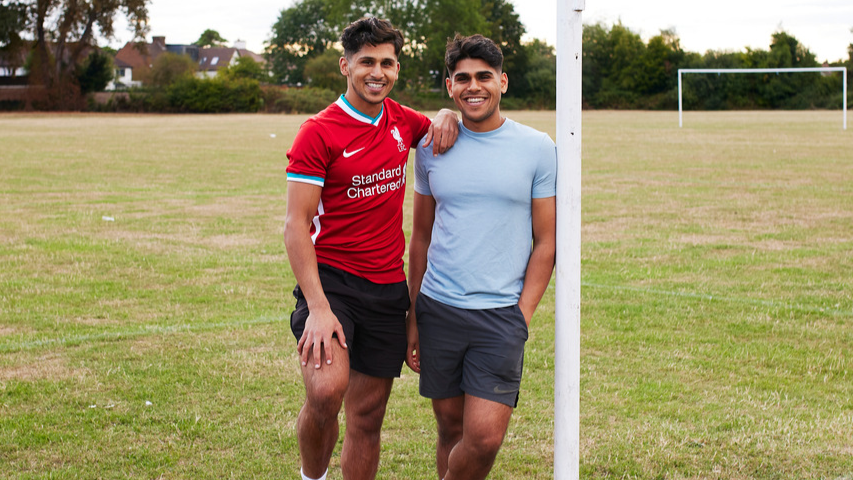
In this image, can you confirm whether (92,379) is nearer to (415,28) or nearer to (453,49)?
(453,49)

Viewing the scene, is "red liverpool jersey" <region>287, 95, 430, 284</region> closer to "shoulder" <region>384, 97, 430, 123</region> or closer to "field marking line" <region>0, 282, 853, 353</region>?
"shoulder" <region>384, 97, 430, 123</region>

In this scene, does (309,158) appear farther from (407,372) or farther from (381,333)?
(407,372)

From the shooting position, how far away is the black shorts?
331 centimetres

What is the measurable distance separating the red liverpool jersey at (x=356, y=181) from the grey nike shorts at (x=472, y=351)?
0.32m

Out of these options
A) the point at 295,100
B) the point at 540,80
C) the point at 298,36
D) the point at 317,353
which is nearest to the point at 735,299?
the point at 317,353

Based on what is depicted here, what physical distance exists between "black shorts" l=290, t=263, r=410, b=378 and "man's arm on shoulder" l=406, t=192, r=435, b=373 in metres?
0.05

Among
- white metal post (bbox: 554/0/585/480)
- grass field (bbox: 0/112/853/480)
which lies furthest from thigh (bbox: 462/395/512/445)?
grass field (bbox: 0/112/853/480)

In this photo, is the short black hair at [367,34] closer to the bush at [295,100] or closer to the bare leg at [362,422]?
the bare leg at [362,422]

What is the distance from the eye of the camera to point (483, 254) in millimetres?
3131

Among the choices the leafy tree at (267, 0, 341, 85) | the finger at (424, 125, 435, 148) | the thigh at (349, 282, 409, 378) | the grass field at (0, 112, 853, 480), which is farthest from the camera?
the leafy tree at (267, 0, 341, 85)

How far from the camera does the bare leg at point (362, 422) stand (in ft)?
11.4

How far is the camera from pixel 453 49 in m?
3.21

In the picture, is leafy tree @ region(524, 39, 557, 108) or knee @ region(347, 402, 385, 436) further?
leafy tree @ region(524, 39, 557, 108)

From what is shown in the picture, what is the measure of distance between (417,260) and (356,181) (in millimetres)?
435
